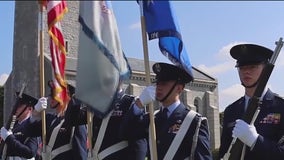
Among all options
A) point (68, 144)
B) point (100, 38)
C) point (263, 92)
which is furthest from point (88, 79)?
point (68, 144)

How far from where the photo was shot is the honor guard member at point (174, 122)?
4.50 metres

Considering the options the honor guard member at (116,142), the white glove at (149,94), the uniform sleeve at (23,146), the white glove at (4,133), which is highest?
the white glove at (149,94)

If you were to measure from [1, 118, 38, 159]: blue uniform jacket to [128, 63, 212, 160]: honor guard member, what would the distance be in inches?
114

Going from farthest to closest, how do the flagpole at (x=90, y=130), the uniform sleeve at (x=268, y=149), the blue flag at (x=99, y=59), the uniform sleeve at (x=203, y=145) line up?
the flagpole at (x=90, y=130) < the uniform sleeve at (x=203, y=145) < the blue flag at (x=99, y=59) < the uniform sleeve at (x=268, y=149)

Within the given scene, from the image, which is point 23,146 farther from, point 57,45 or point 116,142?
point 116,142

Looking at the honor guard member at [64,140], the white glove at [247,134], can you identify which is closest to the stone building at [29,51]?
the honor guard member at [64,140]

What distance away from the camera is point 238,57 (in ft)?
14.4

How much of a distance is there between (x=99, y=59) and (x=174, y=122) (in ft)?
3.23

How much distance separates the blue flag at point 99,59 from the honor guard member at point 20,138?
2.90 meters

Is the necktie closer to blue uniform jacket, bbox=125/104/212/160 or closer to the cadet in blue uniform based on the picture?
blue uniform jacket, bbox=125/104/212/160

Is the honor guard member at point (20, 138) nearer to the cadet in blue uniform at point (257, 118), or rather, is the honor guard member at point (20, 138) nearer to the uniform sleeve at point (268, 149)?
the cadet in blue uniform at point (257, 118)

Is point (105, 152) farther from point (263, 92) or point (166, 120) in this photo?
point (263, 92)

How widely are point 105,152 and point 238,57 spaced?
1792 mm

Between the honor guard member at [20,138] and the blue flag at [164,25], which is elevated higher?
the blue flag at [164,25]
